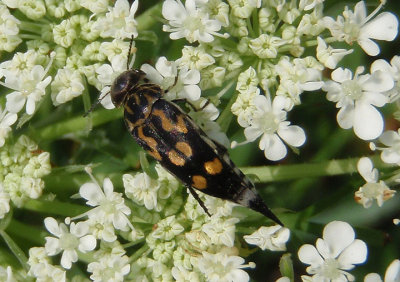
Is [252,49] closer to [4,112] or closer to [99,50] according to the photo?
[99,50]

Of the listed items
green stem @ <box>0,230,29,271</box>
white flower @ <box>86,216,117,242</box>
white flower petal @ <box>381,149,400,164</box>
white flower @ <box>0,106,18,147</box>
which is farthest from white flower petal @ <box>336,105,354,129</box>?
green stem @ <box>0,230,29,271</box>

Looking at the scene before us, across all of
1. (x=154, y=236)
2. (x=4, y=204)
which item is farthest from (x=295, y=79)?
(x=4, y=204)

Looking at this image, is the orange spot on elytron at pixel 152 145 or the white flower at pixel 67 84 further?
the white flower at pixel 67 84

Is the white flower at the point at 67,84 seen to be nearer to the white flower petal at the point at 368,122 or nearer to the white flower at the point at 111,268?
the white flower at the point at 111,268

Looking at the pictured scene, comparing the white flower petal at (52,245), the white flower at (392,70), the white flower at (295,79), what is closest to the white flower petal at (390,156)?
the white flower at (392,70)

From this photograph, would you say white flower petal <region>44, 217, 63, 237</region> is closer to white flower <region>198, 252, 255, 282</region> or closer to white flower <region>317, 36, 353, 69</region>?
white flower <region>198, 252, 255, 282</region>

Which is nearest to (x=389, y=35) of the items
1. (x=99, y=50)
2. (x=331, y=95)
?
(x=331, y=95)

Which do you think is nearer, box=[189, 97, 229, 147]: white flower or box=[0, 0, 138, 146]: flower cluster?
box=[189, 97, 229, 147]: white flower
